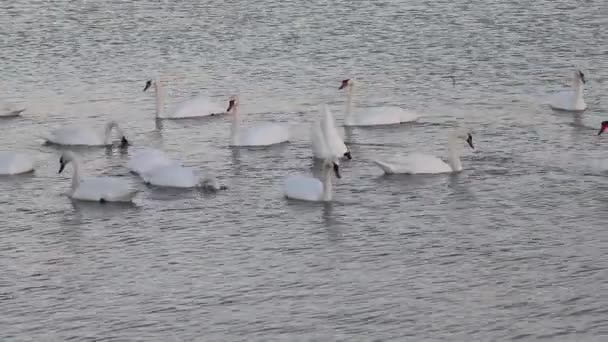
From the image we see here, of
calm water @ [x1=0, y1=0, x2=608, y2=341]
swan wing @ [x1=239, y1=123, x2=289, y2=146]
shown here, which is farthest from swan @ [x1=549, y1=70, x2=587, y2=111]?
swan wing @ [x1=239, y1=123, x2=289, y2=146]

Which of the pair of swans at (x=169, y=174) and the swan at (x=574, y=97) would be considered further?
the swan at (x=574, y=97)

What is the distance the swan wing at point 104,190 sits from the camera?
73.0 ft

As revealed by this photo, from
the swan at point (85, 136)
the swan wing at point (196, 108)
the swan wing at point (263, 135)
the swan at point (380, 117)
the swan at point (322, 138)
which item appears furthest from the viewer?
the swan wing at point (196, 108)

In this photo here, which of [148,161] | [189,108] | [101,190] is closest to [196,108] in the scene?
[189,108]

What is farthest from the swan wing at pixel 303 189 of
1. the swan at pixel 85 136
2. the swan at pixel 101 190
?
the swan at pixel 85 136

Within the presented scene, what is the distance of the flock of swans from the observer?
22.4 metres

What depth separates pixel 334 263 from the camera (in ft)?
63.5

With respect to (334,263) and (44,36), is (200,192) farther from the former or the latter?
(44,36)

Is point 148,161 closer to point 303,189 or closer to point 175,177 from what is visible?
point 175,177

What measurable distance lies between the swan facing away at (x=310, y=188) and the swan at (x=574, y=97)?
24.6 feet

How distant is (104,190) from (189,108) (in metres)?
6.32

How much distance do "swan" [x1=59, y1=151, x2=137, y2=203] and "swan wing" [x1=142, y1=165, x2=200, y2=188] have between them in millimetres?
484

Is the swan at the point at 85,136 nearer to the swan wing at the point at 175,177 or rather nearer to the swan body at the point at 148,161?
the swan body at the point at 148,161

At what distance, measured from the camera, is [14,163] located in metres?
24.0
